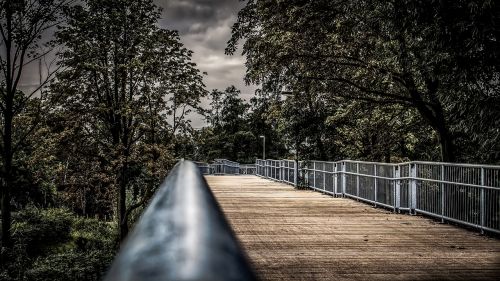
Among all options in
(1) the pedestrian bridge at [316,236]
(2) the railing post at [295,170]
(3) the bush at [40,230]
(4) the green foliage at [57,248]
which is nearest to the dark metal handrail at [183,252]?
(1) the pedestrian bridge at [316,236]

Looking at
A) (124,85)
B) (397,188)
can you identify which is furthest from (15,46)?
(397,188)

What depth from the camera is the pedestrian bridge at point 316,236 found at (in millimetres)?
505

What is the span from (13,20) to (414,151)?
21272mm

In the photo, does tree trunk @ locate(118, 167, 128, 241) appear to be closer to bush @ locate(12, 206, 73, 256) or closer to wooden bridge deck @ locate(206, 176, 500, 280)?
bush @ locate(12, 206, 73, 256)

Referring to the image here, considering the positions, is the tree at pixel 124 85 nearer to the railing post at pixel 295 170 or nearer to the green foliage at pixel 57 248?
the green foliage at pixel 57 248

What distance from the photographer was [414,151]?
26250mm

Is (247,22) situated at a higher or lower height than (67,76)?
higher

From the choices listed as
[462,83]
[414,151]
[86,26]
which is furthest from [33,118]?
[414,151]

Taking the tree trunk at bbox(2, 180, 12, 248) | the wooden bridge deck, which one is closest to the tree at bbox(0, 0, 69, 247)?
the tree trunk at bbox(2, 180, 12, 248)

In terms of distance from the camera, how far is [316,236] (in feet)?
27.0

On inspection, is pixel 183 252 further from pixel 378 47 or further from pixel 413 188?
pixel 378 47

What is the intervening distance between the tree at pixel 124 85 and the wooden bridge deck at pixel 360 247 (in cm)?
984

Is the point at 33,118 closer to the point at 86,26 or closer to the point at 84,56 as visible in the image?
the point at 84,56

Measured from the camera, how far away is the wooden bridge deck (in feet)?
18.9
